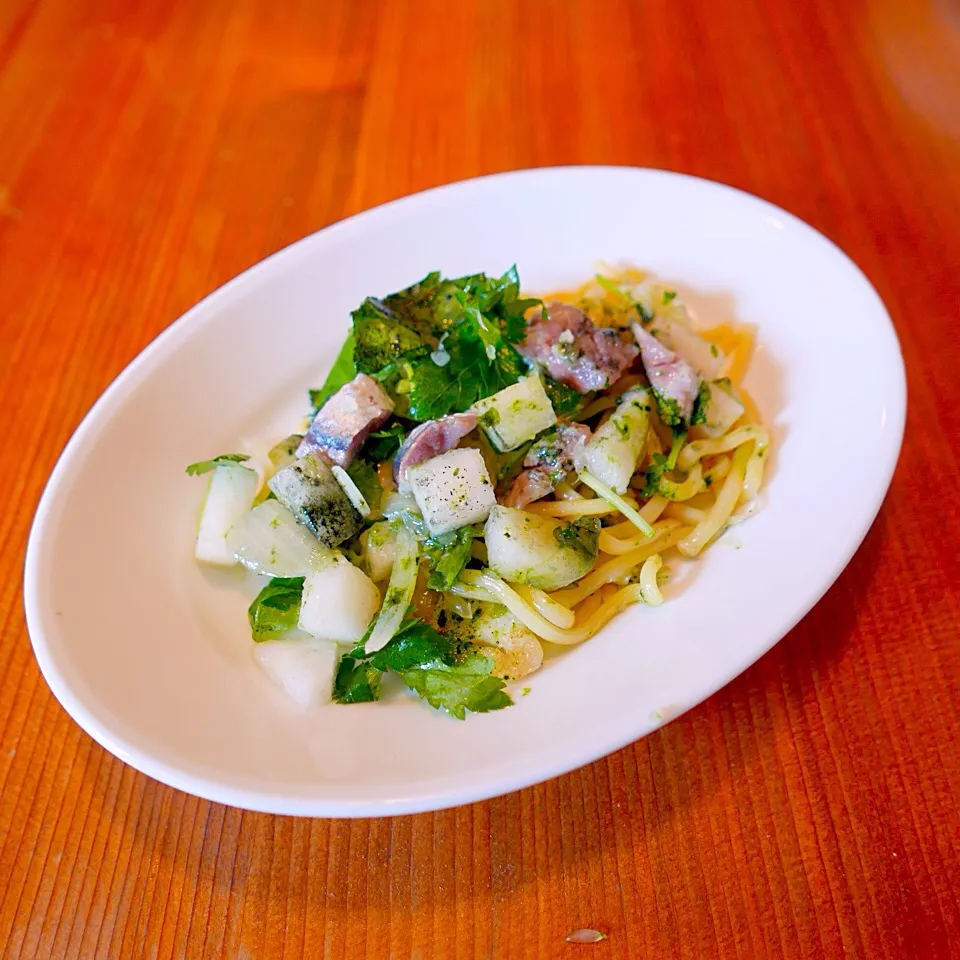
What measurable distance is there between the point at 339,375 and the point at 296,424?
10.8 inches

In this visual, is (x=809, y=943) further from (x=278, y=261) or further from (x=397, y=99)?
(x=397, y=99)

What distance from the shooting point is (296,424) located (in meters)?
2.62

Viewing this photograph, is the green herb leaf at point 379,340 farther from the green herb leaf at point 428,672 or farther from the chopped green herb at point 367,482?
the green herb leaf at point 428,672

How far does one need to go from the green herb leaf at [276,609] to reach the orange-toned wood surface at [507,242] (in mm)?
442

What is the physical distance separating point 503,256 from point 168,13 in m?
3.17

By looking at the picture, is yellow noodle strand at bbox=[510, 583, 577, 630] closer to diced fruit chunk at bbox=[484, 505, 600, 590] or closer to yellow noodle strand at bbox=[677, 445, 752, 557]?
diced fruit chunk at bbox=[484, 505, 600, 590]

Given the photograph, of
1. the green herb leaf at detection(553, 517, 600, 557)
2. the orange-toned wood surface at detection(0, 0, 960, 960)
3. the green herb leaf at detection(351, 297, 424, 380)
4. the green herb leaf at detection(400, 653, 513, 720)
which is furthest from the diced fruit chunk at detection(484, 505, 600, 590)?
the green herb leaf at detection(351, 297, 424, 380)

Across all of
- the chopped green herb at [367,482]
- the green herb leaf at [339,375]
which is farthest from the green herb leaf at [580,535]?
the green herb leaf at [339,375]

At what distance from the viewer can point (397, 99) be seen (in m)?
3.66

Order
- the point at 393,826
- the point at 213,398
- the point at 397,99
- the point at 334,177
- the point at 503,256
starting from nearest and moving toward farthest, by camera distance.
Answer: the point at 393,826
the point at 213,398
the point at 503,256
the point at 334,177
the point at 397,99

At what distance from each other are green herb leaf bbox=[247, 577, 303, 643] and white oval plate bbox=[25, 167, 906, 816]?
0.08 meters

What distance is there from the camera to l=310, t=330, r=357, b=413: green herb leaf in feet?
7.98

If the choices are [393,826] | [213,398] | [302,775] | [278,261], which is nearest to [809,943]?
[393,826]

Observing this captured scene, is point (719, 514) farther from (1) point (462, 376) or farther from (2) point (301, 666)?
(2) point (301, 666)
